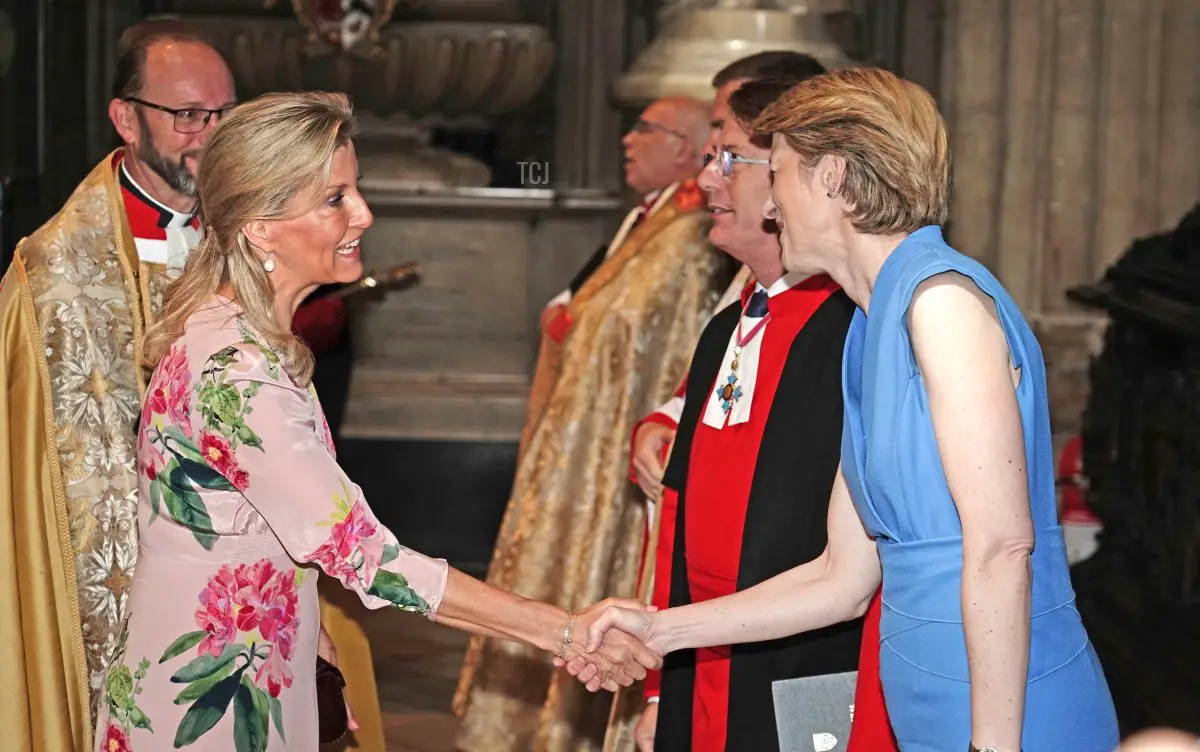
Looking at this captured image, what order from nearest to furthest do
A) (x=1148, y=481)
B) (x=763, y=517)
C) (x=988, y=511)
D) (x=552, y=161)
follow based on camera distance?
(x=988, y=511) < (x=763, y=517) < (x=1148, y=481) < (x=552, y=161)

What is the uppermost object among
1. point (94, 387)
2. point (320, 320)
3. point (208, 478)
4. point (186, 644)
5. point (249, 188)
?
point (249, 188)

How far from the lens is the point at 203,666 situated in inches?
87.4

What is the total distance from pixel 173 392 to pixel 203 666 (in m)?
0.38

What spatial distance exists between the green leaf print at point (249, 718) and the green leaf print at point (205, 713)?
0.05 feet

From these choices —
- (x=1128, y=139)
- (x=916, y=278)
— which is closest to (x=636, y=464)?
(x=916, y=278)

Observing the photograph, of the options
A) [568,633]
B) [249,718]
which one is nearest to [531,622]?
[568,633]

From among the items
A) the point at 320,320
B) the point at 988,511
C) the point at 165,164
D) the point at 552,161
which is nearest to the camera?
the point at 988,511

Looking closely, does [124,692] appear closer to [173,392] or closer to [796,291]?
[173,392]

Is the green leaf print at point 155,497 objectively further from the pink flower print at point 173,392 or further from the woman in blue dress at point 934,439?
the woman in blue dress at point 934,439

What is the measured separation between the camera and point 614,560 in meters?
4.52

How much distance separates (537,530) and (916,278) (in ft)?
9.18

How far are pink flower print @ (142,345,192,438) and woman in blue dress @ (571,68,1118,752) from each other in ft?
2.73

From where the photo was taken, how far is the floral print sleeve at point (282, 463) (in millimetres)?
2164

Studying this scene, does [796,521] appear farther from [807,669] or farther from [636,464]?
[636,464]
